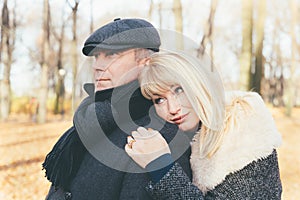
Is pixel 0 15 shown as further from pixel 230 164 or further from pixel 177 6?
pixel 230 164

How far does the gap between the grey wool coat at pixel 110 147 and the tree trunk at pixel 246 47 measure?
936 centimetres

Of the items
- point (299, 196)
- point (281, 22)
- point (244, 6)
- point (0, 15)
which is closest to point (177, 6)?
point (244, 6)

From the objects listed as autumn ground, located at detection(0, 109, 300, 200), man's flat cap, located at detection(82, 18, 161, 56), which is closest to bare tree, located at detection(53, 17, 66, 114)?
autumn ground, located at detection(0, 109, 300, 200)

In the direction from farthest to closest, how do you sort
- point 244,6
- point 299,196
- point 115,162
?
point 244,6 → point 299,196 → point 115,162

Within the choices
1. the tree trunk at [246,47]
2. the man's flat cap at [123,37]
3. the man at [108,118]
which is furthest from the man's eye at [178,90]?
the tree trunk at [246,47]

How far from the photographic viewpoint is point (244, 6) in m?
11.5

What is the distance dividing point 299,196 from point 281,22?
29.1m

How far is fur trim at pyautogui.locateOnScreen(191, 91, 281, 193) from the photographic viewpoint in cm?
A: 163

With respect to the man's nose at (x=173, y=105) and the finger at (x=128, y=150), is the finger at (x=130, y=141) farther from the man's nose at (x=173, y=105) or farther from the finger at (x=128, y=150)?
the man's nose at (x=173, y=105)

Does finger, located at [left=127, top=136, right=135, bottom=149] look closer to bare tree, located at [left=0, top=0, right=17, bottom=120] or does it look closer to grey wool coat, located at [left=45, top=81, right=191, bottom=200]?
grey wool coat, located at [left=45, top=81, right=191, bottom=200]

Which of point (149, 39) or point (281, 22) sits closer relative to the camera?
point (149, 39)

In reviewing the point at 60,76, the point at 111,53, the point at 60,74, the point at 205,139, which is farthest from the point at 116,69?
the point at 60,76

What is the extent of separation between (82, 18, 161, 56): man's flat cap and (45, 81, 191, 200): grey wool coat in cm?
15

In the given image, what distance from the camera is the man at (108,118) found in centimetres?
161
